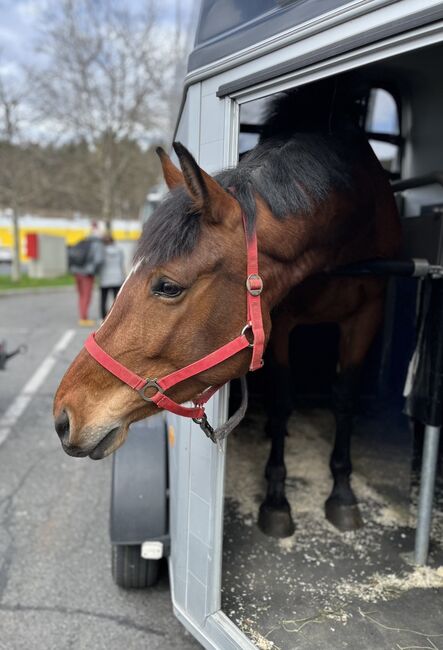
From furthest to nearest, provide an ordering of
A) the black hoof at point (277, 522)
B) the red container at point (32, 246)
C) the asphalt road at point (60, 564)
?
1. the red container at point (32, 246)
2. the black hoof at point (277, 522)
3. the asphalt road at point (60, 564)

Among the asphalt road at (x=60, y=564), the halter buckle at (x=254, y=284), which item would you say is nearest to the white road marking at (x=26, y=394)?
the asphalt road at (x=60, y=564)

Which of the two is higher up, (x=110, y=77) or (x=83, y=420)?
(x=110, y=77)

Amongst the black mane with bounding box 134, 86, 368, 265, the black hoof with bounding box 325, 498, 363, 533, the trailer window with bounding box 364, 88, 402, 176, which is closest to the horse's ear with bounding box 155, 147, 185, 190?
the black mane with bounding box 134, 86, 368, 265

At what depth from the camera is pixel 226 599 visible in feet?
7.20

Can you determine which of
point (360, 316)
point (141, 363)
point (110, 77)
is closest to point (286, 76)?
point (141, 363)

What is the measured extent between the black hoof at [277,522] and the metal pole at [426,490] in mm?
645

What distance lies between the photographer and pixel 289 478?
11.1 ft

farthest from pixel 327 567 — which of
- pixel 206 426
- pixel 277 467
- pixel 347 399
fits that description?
pixel 206 426

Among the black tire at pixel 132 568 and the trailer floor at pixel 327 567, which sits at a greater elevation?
the trailer floor at pixel 327 567

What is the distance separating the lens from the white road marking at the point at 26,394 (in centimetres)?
509

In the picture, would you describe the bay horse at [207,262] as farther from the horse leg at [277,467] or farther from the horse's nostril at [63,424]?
the horse leg at [277,467]

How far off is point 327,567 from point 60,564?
152 centimetres

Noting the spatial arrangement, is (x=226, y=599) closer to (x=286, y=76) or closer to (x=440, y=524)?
(x=440, y=524)

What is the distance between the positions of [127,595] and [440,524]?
69.5 inches
